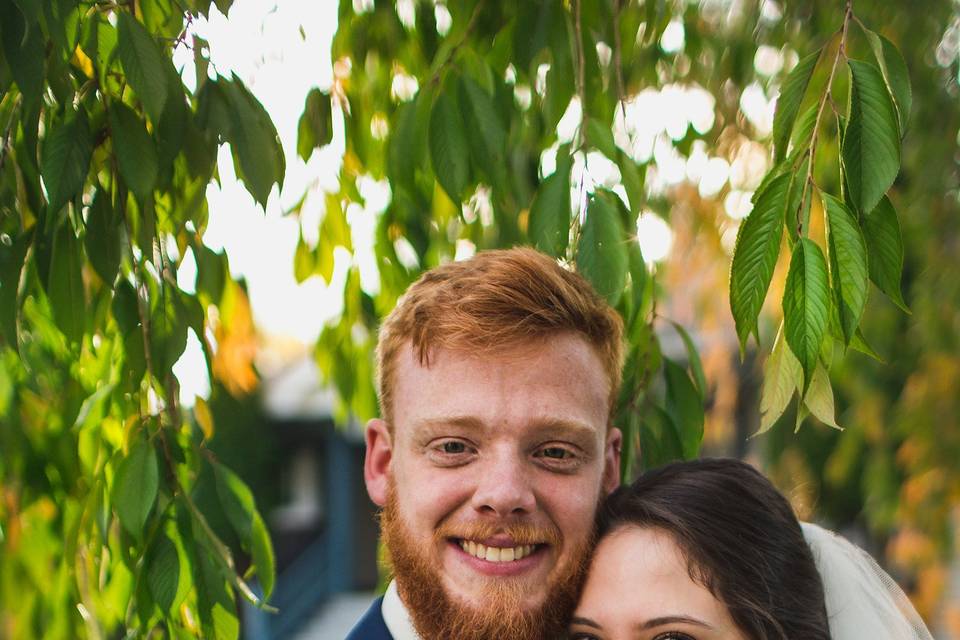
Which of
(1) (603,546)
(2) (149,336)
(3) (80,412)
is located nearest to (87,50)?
(2) (149,336)

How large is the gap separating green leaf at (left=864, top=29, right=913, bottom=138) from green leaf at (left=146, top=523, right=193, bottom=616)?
127cm

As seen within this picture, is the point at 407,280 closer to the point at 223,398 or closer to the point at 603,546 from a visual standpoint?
the point at 223,398

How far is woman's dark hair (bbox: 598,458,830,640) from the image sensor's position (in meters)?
1.95

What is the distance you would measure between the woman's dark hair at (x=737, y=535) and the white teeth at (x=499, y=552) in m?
0.16

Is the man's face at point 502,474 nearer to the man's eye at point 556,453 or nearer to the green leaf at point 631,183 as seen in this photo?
the man's eye at point 556,453

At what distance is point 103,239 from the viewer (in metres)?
1.92

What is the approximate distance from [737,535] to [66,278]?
119cm

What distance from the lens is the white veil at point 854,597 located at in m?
2.08

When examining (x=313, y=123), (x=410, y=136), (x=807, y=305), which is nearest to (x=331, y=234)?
(x=313, y=123)

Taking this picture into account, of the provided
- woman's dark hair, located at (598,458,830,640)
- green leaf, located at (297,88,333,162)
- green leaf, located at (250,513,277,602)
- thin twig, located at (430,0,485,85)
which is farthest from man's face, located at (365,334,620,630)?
green leaf, located at (297,88,333,162)

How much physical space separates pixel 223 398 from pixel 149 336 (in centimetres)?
43

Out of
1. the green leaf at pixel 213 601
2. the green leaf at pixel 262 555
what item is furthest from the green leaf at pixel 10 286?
the green leaf at pixel 262 555

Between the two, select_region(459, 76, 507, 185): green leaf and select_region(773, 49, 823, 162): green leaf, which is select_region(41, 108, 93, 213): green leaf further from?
select_region(773, 49, 823, 162): green leaf

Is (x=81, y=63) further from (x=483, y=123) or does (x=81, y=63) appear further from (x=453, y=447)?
(x=453, y=447)
